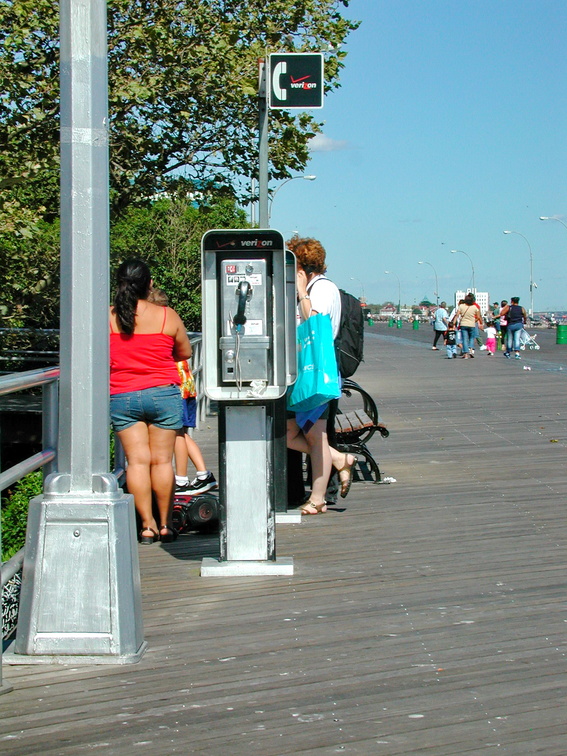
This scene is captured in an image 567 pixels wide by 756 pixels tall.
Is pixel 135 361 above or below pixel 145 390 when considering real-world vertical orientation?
above

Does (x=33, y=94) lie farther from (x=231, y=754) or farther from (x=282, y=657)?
(x=231, y=754)

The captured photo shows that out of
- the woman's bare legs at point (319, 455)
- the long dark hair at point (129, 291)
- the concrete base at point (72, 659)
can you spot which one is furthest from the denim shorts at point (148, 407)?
the concrete base at point (72, 659)

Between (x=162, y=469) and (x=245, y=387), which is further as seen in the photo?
(x=162, y=469)

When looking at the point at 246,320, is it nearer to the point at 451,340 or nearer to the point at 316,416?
the point at 316,416

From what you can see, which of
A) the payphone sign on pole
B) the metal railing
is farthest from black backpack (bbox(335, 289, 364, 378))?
the metal railing

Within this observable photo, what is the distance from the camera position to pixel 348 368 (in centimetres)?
782

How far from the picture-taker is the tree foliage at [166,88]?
37.4 ft

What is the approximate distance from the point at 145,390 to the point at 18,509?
81.1 inches

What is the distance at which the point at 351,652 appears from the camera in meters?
4.32

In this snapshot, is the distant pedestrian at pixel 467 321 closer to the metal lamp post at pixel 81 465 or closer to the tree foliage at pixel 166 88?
the tree foliage at pixel 166 88

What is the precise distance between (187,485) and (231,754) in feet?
14.1

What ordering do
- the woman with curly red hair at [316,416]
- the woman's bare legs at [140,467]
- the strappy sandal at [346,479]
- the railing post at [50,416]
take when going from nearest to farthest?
the railing post at [50,416] < the woman's bare legs at [140,467] < the woman with curly red hair at [316,416] < the strappy sandal at [346,479]

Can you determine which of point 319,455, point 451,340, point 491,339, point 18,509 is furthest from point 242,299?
point 491,339

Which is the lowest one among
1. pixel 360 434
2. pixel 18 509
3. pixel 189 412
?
pixel 18 509
